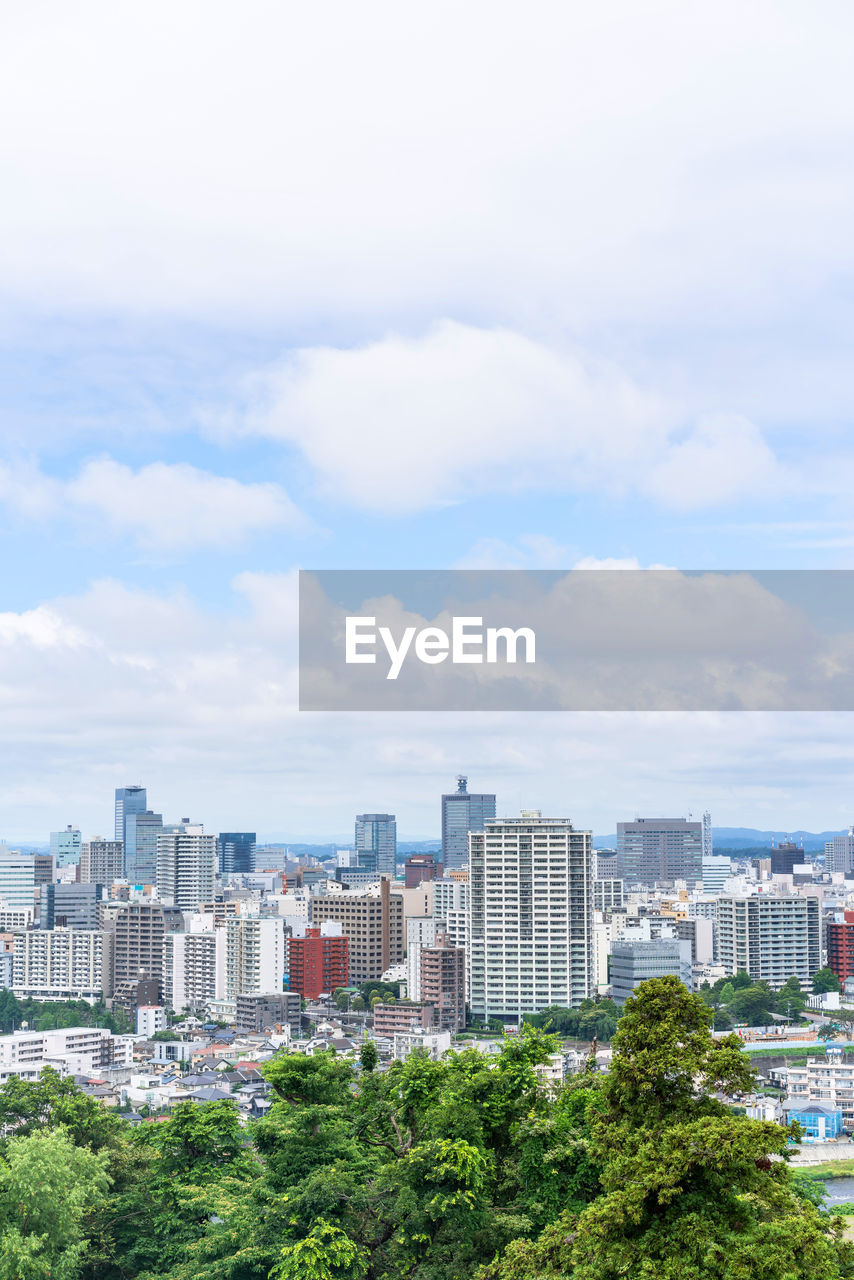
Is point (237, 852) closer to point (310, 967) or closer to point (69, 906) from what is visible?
point (69, 906)

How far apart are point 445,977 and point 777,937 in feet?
33.6

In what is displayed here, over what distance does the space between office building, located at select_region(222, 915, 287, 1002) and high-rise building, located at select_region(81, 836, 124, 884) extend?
26.7m

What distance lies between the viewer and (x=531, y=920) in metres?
26.4

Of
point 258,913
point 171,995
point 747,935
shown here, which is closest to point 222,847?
point 258,913

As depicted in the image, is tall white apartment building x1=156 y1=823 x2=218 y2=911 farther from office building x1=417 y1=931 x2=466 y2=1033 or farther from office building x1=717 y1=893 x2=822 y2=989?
office building x1=717 y1=893 x2=822 y2=989

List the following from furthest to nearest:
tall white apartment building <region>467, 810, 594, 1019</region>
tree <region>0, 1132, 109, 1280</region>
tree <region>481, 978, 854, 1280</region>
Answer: tall white apartment building <region>467, 810, 594, 1019</region> → tree <region>0, 1132, 109, 1280</region> → tree <region>481, 978, 854, 1280</region>

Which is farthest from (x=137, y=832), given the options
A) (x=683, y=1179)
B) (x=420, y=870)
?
(x=683, y=1179)

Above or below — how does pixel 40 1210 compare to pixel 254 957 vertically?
above

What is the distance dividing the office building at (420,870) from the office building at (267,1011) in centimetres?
1942

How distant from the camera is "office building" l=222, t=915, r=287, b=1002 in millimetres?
30469

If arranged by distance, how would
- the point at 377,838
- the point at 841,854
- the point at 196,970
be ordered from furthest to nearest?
the point at 377,838 < the point at 841,854 < the point at 196,970

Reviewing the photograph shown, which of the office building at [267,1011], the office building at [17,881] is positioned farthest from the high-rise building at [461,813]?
the office building at [267,1011]

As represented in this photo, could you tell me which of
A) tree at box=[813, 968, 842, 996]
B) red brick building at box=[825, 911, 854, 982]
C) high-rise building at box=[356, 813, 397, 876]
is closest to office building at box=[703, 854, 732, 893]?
high-rise building at box=[356, 813, 397, 876]

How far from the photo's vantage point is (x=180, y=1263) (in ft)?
25.2
